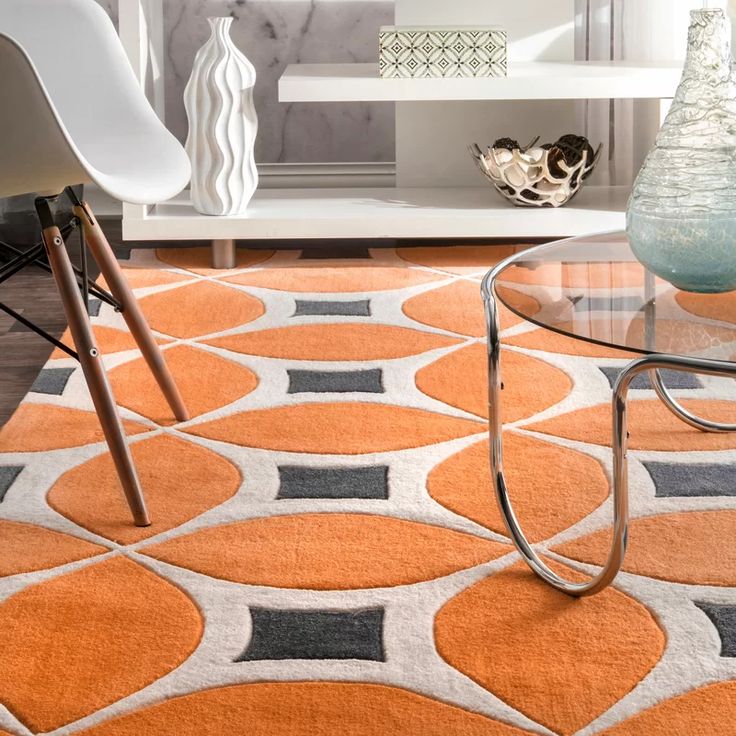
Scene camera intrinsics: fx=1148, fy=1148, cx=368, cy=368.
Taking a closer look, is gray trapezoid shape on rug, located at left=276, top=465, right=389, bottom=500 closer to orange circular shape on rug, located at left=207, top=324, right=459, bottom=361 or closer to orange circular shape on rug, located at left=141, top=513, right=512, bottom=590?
orange circular shape on rug, located at left=141, top=513, right=512, bottom=590

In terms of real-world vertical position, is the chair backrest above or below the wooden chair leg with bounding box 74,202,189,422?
above

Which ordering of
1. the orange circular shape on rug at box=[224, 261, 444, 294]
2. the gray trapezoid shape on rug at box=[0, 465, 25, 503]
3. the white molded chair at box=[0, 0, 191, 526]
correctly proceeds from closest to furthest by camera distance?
the white molded chair at box=[0, 0, 191, 526] → the gray trapezoid shape on rug at box=[0, 465, 25, 503] → the orange circular shape on rug at box=[224, 261, 444, 294]

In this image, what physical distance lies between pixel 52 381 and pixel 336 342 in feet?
1.66

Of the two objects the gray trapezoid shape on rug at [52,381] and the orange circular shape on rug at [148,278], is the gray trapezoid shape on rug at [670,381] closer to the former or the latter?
the gray trapezoid shape on rug at [52,381]

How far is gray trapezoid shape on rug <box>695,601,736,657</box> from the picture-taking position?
109cm

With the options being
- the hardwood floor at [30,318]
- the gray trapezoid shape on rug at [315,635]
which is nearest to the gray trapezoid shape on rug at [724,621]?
the gray trapezoid shape on rug at [315,635]

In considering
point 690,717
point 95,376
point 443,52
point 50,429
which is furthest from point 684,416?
point 443,52

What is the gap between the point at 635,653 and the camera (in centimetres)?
109

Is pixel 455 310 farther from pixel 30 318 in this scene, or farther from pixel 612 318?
pixel 612 318

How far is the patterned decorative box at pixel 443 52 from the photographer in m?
2.61

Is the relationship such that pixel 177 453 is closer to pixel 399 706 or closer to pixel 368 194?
pixel 399 706

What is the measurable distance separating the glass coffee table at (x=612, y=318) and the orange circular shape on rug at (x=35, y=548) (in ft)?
1.59

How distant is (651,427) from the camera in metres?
1.67

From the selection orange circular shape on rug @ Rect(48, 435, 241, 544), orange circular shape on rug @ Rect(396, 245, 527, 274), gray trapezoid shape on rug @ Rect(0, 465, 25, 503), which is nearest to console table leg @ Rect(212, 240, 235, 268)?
orange circular shape on rug @ Rect(396, 245, 527, 274)
